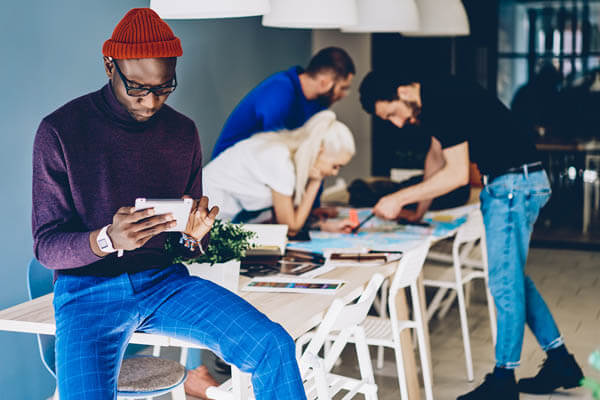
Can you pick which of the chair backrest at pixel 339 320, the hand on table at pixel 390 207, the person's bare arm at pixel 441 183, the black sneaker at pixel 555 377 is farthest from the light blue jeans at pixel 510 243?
the chair backrest at pixel 339 320

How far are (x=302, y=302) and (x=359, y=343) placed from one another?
311mm

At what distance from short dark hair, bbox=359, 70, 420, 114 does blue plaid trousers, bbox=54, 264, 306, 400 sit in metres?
1.69

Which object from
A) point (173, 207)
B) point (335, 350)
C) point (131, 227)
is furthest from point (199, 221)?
point (335, 350)

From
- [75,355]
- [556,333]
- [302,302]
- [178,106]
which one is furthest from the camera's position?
[178,106]

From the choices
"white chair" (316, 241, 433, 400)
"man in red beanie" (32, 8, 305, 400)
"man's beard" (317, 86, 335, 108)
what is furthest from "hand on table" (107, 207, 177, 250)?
"man's beard" (317, 86, 335, 108)

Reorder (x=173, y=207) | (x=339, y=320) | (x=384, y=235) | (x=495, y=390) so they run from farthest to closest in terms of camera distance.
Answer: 1. (x=384, y=235)
2. (x=495, y=390)
3. (x=339, y=320)
4. (x=173, y=207)

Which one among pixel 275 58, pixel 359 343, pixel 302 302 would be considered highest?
pixel 275 58

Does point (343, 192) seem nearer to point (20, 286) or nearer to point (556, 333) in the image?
point (556, 333)

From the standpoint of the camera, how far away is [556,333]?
3650mm

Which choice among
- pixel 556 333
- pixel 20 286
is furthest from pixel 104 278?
pixel 556 333

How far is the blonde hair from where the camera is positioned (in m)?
3.76

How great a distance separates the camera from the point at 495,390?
3.45m

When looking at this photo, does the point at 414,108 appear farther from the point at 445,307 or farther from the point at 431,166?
the point at 445,307

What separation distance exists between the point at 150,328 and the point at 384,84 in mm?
1883
